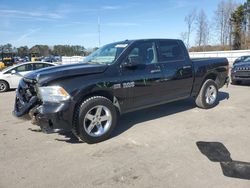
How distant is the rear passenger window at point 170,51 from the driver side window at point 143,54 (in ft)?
0.81

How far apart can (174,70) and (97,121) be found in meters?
2.38

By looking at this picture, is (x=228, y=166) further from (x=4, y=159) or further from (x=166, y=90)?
(x=4, y=159)

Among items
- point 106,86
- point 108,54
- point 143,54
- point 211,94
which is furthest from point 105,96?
point 211,94

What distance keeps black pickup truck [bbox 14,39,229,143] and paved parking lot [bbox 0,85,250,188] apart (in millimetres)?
480

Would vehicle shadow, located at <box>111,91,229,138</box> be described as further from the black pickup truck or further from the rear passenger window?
the rear passenger window

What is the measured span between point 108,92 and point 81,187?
6.70ft

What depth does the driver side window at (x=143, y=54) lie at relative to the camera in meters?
5.31

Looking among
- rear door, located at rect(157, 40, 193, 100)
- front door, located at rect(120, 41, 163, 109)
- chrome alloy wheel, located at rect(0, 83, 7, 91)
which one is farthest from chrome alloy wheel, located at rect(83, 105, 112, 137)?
chrome alloy wheel, located at rect(0, 83, 7, 91)

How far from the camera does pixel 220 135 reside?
16.7 feet

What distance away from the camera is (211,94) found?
7430mm

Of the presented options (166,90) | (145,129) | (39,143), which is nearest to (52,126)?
(39,143)

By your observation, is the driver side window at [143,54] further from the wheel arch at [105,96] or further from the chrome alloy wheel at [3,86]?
the chrome alloy wheel at [3,86]

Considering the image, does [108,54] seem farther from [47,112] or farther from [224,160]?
[224,160]

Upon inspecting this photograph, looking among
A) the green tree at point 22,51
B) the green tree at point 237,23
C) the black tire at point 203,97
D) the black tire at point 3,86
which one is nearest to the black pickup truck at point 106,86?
the black tire at point 203,97
